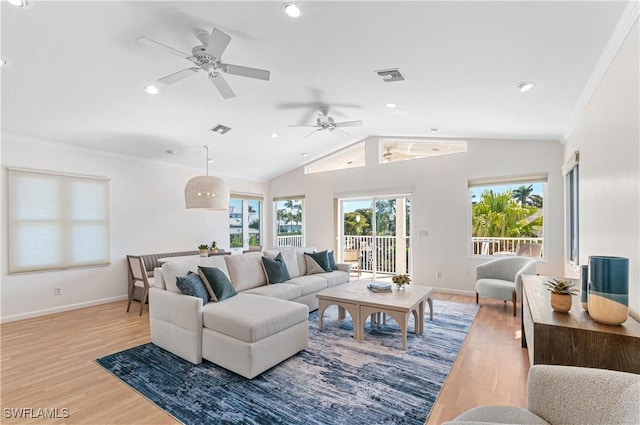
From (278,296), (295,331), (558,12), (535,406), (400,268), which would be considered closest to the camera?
(535,406)

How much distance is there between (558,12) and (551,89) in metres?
1.35

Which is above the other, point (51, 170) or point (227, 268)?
point (51, 170)

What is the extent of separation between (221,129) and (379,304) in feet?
12.0

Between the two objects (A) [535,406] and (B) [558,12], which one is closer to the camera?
(A) [535,406]

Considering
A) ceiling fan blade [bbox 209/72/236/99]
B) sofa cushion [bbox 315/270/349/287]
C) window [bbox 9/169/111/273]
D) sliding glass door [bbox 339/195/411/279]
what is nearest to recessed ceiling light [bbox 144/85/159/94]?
ceiling fan blade [bbox 209/72/236/99]

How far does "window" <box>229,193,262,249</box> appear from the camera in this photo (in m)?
7.55

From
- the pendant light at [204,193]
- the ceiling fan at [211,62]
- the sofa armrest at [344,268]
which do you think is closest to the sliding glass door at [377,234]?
the sofa armrest at [344,268]

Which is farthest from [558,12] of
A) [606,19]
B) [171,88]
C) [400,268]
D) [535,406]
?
[400,268]

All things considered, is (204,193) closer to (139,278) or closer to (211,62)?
(139,278)

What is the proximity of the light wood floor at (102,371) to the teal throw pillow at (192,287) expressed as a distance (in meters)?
0.91

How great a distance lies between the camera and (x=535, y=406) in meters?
1.38

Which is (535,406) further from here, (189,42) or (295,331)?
(189,42)

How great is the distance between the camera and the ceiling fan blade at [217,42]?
7.57 ft

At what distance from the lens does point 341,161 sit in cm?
727
